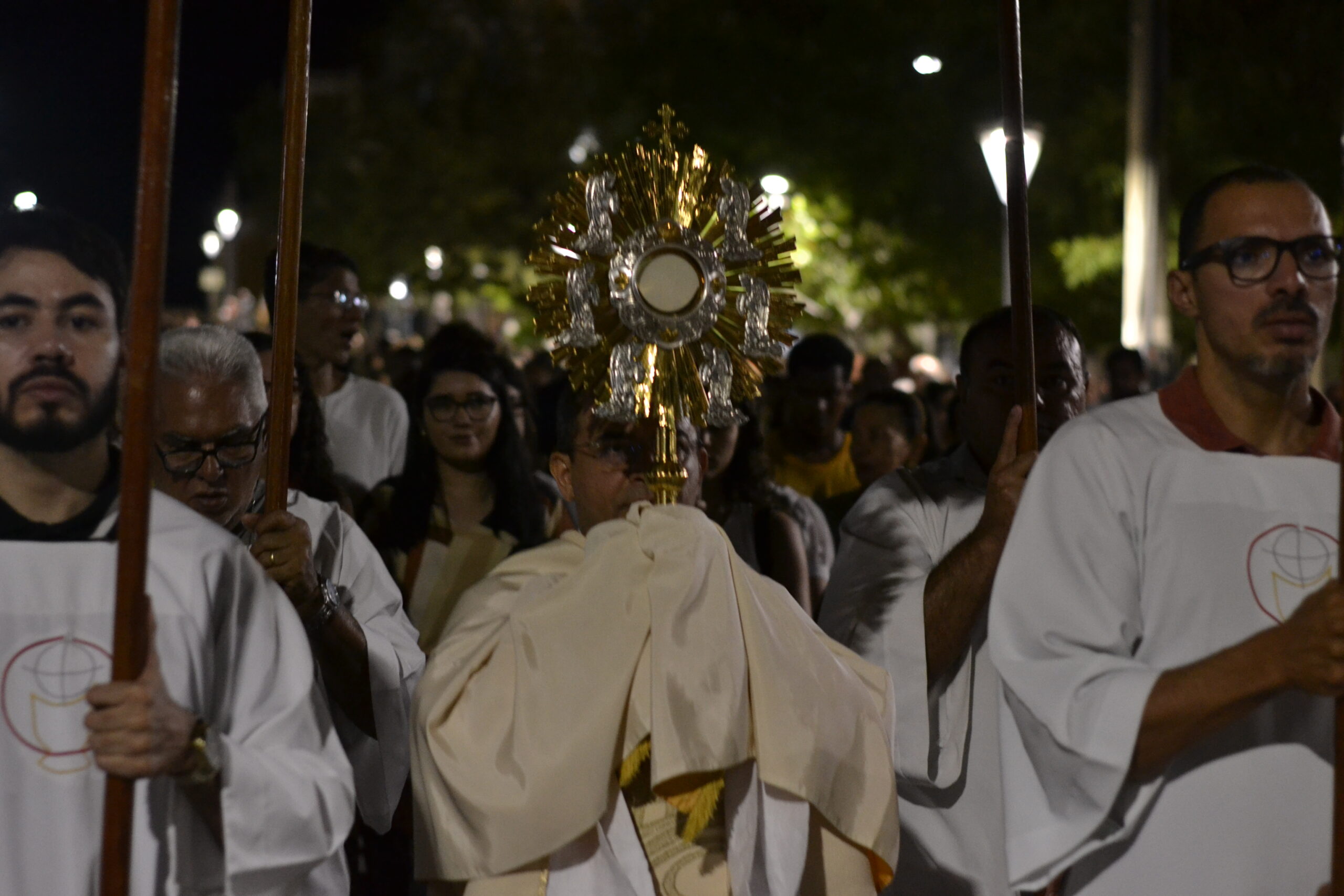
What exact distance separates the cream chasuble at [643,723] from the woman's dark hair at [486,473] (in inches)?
79.6

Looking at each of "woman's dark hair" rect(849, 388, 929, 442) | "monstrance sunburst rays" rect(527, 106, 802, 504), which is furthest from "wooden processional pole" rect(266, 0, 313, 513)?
"woman's dark hair" rect(849, 388, 929, 442)

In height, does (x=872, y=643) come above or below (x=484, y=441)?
below

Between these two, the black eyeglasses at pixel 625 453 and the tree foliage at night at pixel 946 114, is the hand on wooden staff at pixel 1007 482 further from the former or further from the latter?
the tree foliage at night at pixel 946 114

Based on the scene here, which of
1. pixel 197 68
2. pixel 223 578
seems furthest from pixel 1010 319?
pixel 197 68

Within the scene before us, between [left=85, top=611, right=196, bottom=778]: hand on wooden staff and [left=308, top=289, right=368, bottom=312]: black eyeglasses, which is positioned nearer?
[left=85, top=611, right=196, bottom=778]: hand on wooden staff

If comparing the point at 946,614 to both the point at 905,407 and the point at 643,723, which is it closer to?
the point at 643,723

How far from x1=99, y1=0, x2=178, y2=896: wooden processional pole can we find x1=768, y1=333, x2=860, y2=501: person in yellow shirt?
5.02 meters

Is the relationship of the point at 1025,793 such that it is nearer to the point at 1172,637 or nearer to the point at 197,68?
the point at 1172,637

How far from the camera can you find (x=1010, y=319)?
488 centimetres

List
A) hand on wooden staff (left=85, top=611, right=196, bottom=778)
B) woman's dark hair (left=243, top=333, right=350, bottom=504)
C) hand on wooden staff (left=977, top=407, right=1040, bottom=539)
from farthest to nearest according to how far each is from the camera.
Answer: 1. woman's dark hair (left=243, top=333, right=350, bottom=504)
2. hand on wooden staff (left=977, top=407, right=1040, bottom=539)
3. hand on wooden staff (left=85, top=611, right=196, bottom=778)

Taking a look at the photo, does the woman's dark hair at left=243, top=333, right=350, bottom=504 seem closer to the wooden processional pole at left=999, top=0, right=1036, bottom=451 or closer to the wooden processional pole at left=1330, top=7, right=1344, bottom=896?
the wooden processional pole at left=999, top=0, right=1036, bottom=451

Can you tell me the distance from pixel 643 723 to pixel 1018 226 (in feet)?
4.61

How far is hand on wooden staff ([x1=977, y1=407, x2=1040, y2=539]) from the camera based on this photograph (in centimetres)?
399

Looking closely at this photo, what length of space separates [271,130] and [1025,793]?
39.9 m
